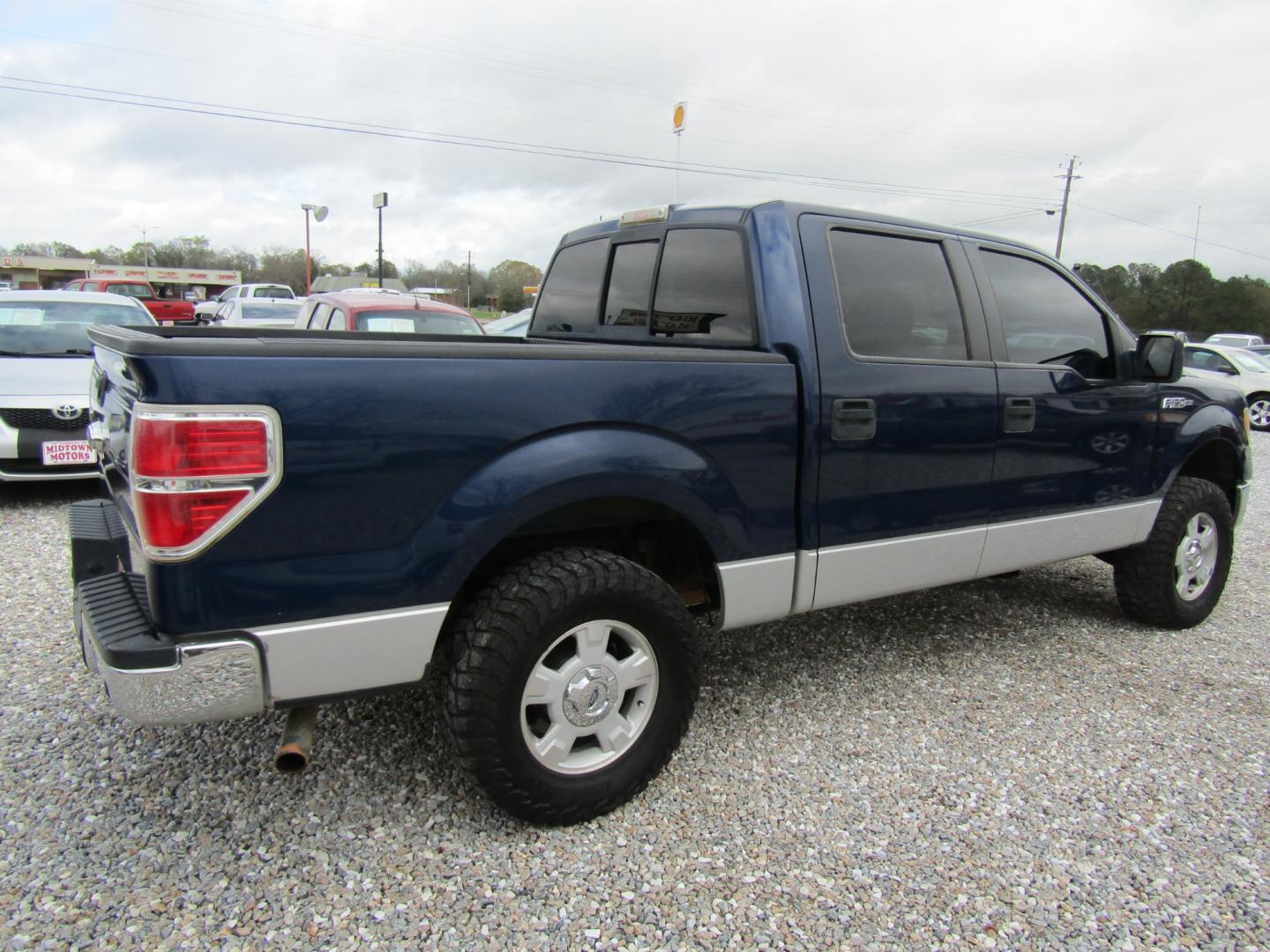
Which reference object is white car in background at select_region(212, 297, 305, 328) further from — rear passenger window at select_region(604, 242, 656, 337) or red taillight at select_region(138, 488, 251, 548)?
red taillight at select_region(138, 488, 251, 548)

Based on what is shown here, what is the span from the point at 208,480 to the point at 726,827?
69.6 inches

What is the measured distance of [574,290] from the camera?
3.98 metres

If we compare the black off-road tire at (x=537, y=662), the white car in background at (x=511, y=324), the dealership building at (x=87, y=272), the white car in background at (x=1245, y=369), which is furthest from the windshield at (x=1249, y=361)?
the dealership building at (x=87, y=272)

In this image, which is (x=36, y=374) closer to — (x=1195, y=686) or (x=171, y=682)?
(x=171, y=682)

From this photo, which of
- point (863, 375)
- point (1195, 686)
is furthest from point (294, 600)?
point (1195, 686)

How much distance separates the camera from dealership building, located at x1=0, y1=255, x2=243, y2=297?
72.2 meters

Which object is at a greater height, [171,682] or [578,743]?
[171,682]

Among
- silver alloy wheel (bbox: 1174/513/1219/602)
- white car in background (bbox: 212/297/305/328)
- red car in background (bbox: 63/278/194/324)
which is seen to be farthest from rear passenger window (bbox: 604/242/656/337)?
red car in background (bbox: 63/278/194/324)

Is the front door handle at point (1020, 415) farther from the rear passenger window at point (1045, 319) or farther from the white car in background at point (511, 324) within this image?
the white car in background at point (511, 324)

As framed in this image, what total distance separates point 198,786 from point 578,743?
1.22 m

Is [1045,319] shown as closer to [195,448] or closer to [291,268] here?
[195,448]

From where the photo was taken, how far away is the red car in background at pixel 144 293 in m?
25.8

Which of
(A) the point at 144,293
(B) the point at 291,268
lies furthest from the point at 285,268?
(A) the point at 144,293

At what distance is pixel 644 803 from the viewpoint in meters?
2.69
